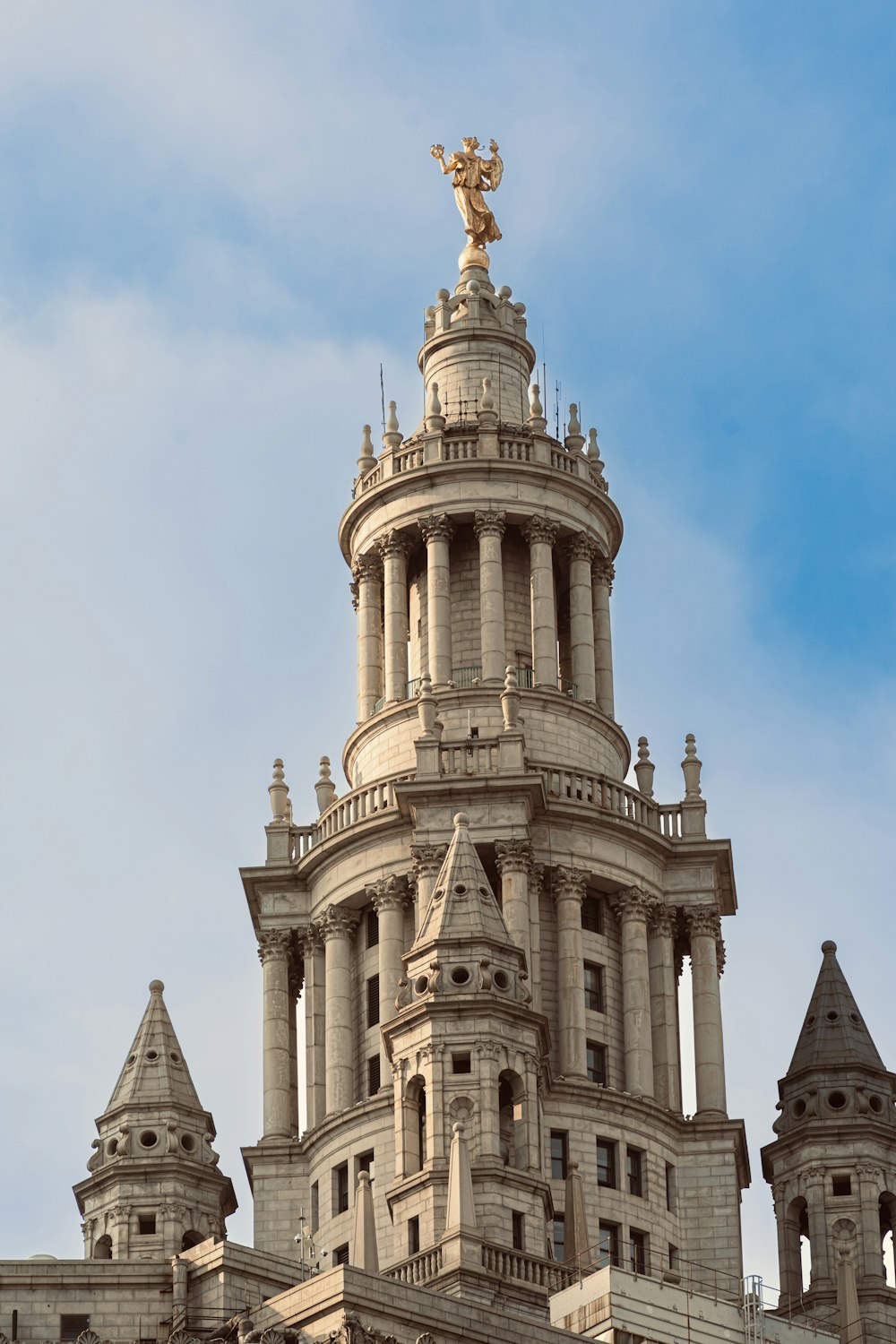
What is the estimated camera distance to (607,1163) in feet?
409

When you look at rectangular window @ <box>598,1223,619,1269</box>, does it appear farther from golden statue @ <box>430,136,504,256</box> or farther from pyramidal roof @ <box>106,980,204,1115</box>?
golden statue @ <box>430,136,504,256</box>

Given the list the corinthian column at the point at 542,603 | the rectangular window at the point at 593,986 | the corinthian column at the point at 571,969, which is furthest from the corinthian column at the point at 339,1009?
the corinthian column at the point at 542,603

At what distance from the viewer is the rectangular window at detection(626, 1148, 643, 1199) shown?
125 metres

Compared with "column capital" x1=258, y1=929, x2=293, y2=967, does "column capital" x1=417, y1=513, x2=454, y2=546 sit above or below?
above

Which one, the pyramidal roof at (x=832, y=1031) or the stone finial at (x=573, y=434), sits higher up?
the stone finial at (x=573, y=434)

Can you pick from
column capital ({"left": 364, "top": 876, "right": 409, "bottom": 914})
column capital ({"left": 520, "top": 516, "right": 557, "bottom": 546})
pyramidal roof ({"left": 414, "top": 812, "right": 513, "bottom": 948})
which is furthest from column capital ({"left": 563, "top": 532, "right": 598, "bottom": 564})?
pyramidal roof ({"left": 414, "top": 812, "right": 513, "bottom": 948})

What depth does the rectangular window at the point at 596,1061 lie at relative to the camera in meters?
127

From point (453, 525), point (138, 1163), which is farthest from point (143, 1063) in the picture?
point (453, 525)

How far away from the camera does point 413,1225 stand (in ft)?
367

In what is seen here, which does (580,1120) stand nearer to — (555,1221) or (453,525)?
(555,1221)

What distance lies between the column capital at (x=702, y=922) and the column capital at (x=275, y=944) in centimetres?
1328

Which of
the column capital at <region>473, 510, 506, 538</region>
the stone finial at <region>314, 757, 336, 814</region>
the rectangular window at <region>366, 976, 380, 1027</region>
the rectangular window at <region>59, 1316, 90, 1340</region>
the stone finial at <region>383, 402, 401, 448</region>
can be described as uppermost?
the stone finial at <region>383, 402, 401, 448</region>

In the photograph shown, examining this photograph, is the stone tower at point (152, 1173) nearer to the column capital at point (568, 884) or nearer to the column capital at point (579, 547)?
the column capital at point (568, 884)

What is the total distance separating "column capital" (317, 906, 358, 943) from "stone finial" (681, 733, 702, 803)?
41.2 feet
